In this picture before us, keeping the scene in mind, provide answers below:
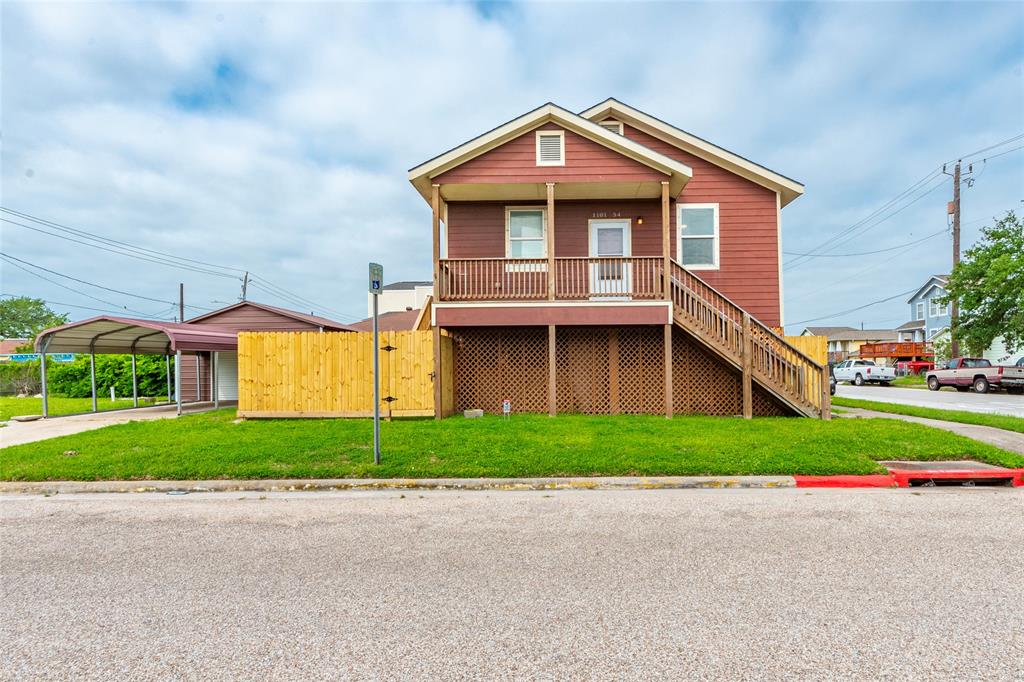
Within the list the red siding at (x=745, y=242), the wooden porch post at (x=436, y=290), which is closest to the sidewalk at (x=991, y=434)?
Answer: the red siding at (x=745, y=242)

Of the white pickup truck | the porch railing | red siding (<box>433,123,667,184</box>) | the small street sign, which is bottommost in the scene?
the white pickup truck

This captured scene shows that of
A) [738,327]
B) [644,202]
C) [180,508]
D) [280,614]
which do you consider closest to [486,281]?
[644,202]

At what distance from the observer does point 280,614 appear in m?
3.42

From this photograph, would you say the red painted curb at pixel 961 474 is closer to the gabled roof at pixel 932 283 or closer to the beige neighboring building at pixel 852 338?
the gabled roof at pixel 932 283

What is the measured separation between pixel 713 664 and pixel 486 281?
34.9 feet

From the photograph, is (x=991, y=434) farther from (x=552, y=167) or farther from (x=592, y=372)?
(x=552, y=167)

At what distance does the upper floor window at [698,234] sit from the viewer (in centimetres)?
1439

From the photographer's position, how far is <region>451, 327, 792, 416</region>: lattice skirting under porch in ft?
43.4

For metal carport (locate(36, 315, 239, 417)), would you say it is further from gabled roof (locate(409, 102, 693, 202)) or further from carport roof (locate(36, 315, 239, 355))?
gabled roof (locate(409, 102, 693, 202))

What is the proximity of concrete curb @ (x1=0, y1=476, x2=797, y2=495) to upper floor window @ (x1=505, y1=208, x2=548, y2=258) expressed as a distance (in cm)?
820

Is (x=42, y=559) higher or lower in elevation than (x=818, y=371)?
lower

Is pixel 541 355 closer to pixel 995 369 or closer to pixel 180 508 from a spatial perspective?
pixel 180 508

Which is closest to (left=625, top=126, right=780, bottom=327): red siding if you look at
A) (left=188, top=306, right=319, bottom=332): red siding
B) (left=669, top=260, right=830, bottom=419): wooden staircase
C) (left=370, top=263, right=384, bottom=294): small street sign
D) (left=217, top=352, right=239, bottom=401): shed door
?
(left=669, top=260, right=830, bottom=419): wooden staircase

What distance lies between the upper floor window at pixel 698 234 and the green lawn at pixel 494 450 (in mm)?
5010
